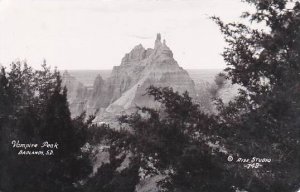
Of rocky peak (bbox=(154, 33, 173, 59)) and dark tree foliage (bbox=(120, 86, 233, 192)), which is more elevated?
rocky peak (bbox=(154, 33, 173, 59))

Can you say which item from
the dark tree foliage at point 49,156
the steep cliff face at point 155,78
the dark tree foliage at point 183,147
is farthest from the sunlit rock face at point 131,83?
the dark tree foliage at point 49,156

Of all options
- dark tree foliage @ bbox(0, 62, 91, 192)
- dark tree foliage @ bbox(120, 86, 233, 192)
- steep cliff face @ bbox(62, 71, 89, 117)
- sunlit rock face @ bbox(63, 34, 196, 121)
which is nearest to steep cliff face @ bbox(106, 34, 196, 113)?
sunlit rock face @ bbox(63, 34, 196, 121)

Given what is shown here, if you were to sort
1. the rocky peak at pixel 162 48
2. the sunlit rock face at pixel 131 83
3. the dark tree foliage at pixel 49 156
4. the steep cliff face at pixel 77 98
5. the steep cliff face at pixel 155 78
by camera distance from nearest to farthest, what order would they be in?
the dark tree foliage at pixel 49 156 < the rocky peak at pixel 162 48 < the steep cliff face at pixel 155 78 < the sunlit rock face at pixel 131 83 < the steep cliff face at pixel 77 98

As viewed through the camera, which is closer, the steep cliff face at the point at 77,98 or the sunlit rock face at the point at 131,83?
the sunlit rock face at the point at 131,83

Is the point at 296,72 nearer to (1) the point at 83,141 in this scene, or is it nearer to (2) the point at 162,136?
(2) the point at 162,136

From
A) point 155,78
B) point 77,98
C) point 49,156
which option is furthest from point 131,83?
point 49,156

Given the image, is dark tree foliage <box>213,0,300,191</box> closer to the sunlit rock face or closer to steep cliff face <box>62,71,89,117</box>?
the sunlit rock face

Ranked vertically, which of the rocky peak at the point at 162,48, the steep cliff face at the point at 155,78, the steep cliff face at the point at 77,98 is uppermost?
the rocky peak at the point at 162,48

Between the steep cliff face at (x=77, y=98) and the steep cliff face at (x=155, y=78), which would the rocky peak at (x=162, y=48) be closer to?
the steep cliff face at (x=155, y=78)
